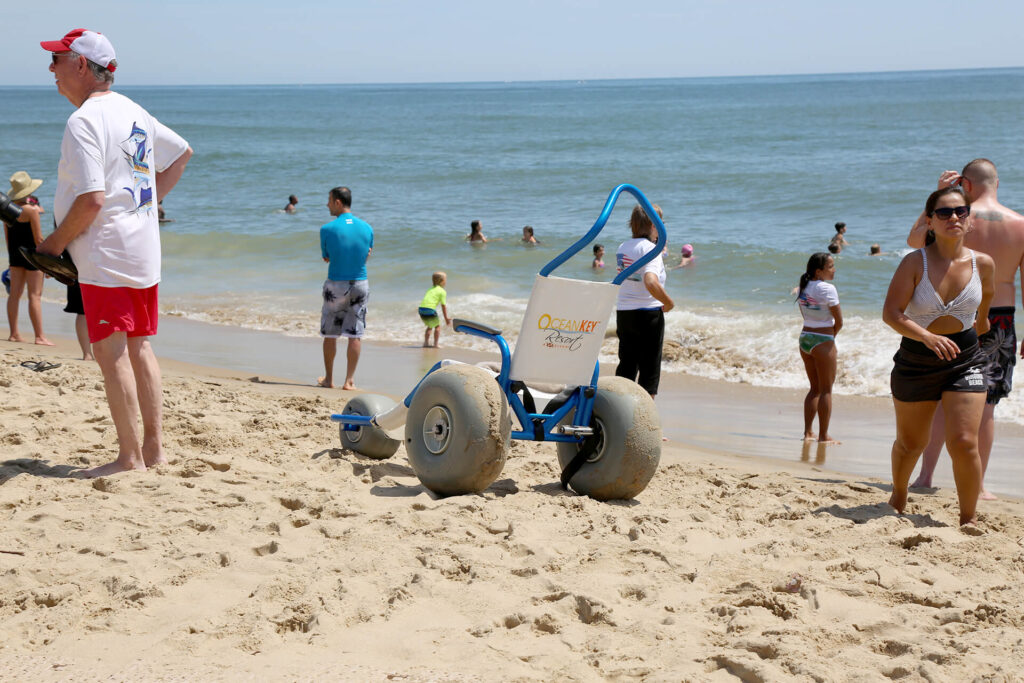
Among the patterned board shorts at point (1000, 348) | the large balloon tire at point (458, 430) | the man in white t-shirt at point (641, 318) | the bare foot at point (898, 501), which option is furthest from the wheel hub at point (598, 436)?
the patterned board shorts at point (1000, 348)

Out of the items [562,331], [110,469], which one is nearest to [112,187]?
[110,469]

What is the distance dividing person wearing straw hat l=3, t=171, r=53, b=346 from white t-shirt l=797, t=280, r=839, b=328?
249 inches

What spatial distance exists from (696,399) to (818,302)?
2031 mm

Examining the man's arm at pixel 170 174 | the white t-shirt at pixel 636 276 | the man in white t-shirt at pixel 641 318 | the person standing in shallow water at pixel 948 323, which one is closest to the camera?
the person standing in shallow water at pixel 948 323

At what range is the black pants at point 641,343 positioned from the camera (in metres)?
6.65

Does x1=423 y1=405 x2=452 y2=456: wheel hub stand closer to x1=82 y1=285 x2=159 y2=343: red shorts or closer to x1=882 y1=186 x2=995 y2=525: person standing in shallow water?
x1=82 y1=285 x2=159 y2=343: red shorts

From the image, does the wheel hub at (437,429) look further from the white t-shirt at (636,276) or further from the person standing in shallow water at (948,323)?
the white t-shirt at (636,276)

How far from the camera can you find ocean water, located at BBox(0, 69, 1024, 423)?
526 inches

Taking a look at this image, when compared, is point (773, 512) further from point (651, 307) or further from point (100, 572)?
point (100, 572)

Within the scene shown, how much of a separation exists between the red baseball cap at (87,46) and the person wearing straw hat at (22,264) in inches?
186

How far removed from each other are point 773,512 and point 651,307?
2.16 m

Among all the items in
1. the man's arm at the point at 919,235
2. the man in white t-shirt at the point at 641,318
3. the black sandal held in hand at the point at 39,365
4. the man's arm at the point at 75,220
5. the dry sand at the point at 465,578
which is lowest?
the black sandal held in hand at the point at 39,365

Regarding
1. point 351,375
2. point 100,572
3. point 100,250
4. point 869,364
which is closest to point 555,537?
point 100,572

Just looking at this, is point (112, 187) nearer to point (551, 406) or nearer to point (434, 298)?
point (551, 406)
